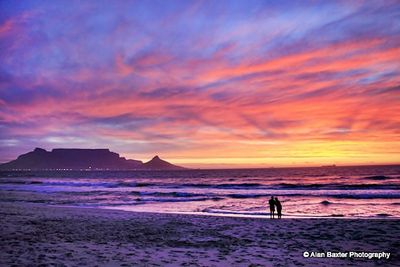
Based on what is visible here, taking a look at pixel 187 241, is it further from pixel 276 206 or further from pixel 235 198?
pixel 235 198

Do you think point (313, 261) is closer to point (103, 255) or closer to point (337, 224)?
point (103, 255)

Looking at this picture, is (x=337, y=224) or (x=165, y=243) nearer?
(x=165, y=243)

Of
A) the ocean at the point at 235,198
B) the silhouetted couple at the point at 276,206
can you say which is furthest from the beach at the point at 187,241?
the ocean at the point at 235,198

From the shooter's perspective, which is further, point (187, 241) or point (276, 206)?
point (276, 206)

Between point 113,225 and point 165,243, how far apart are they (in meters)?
5.17

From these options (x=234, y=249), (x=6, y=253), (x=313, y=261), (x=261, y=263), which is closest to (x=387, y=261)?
(x=313, y=261)

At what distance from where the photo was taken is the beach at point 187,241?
32.1ft

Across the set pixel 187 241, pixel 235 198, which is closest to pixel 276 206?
pixel 187 241

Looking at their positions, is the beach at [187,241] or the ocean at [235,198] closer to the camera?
the beach at [187,241]

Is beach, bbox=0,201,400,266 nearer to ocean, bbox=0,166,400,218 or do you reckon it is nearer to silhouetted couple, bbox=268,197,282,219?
silhouetted couple, bbox=268,197,282,219

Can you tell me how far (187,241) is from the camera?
1309 centimetres

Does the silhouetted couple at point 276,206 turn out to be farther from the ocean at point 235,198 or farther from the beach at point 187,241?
the ocean at point 235,198

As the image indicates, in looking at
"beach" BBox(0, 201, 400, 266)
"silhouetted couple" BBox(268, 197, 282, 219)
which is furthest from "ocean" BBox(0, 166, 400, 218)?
"beach" BBox(0, 201, 400, 266)

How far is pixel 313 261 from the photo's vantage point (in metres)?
10.1
